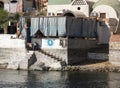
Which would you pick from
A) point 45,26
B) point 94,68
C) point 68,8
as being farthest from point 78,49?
point 68,8

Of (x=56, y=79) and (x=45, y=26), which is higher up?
(x=45, y=26)

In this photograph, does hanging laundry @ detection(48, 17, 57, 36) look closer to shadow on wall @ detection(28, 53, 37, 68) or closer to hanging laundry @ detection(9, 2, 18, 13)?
shadow on wall @ detection(28, 53, 37, 68)

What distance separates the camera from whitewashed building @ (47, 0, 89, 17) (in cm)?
7829

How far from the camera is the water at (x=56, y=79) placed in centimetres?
5491

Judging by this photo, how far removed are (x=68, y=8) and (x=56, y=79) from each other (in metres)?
24.0

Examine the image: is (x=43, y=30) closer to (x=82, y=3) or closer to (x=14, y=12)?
(x=82, y=3)

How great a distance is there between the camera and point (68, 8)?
8125cm

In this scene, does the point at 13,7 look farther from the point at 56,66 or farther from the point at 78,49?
the point at 56,66

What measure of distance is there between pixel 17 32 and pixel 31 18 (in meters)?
2.23

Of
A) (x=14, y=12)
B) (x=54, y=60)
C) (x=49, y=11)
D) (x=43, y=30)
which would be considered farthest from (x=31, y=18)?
(x=14, y=12)

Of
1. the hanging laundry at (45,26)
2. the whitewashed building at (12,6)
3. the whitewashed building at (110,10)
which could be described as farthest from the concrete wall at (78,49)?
the whitewashed building at (12,6)

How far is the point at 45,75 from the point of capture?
6162cm

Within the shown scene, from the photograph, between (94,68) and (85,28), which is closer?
(94,68)

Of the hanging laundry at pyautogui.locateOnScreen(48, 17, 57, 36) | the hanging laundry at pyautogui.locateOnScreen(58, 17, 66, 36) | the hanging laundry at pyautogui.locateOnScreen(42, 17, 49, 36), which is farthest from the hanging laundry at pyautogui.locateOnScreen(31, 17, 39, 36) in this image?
the hanging laundry at pyautogui.locateOnScreen(58, 17, 66, 36)
